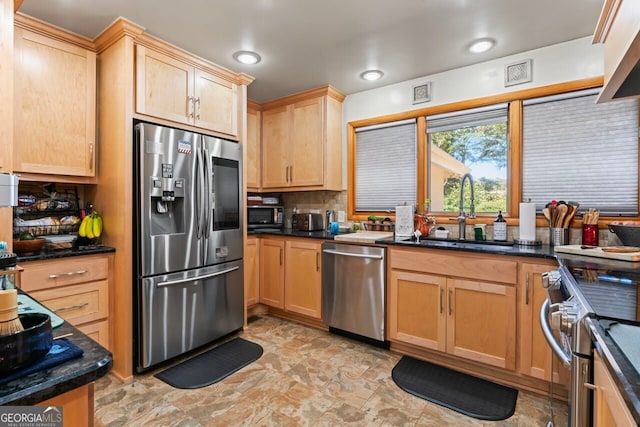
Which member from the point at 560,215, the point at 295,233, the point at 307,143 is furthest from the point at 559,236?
the point at 307,143

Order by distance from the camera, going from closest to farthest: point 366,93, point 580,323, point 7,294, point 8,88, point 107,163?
point 7,294, point 580,323, point 8,88, point 107,163, point 366,93

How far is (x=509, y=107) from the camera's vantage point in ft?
8.57

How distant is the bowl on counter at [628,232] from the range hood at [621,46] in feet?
3.08

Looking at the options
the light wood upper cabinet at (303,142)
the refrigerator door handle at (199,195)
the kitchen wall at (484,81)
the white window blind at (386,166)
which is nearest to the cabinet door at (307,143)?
the light wood upper cabinet at (303,142)

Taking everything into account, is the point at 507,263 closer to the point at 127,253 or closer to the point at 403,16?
the point at 403,16

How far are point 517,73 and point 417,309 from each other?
2002 mm

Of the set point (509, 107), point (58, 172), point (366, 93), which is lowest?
point (58, 172)

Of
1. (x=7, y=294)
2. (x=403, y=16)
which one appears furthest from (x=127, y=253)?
(x=403, y=16)

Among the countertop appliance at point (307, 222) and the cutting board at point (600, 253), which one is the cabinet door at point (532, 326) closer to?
the cutting board at point (600, 253)

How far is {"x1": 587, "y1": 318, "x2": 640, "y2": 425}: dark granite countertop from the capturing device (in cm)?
54

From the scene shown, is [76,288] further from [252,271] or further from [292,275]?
[292,275]

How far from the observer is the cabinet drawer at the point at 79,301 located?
2012 mm

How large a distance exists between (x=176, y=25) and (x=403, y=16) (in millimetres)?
1509

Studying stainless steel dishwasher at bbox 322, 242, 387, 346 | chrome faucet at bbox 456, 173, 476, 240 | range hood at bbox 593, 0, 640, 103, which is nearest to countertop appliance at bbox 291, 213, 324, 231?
stainless steel dishwasher at bbox 322, 242, 387, 346
